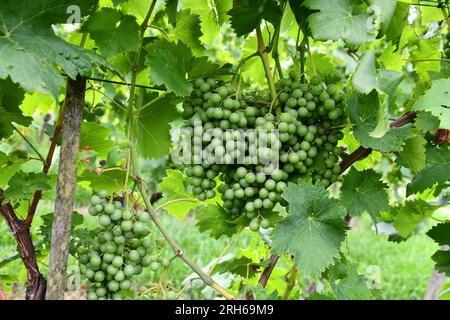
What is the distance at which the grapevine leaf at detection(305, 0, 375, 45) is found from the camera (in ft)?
3.69

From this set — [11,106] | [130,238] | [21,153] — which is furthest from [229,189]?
[21,153]

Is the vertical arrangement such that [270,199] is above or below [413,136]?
below

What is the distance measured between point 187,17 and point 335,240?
2.53 feet

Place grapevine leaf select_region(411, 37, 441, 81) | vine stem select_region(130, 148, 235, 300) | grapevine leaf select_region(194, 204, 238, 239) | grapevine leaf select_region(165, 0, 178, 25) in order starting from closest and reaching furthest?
vine stem select_region(130, 148, 235, 300), grapevine leaf select_region(194, 204, 238, 239), grapevine leaf select_region(165, 0, 178, 25), grapevine leaf select_region(411, 37, 441, 81)

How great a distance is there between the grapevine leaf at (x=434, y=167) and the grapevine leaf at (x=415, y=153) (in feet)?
0.43

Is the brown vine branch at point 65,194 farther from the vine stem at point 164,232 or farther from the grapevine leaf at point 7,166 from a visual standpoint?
the grapevine leaf at point 7,166

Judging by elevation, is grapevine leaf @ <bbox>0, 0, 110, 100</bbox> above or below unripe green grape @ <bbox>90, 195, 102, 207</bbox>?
above

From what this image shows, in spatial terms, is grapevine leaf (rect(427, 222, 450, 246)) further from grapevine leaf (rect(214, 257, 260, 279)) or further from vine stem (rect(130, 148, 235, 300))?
vine stem (rect(130, 148, 235, 300))

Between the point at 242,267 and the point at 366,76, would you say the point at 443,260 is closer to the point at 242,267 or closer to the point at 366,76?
the point at 242,267

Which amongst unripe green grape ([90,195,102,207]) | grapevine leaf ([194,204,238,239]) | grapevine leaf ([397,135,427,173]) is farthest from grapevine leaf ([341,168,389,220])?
unripe green grape ([90,195,102,207])

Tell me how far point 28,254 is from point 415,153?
1.04 m

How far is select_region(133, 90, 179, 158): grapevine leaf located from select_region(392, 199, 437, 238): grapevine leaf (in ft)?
2.75
